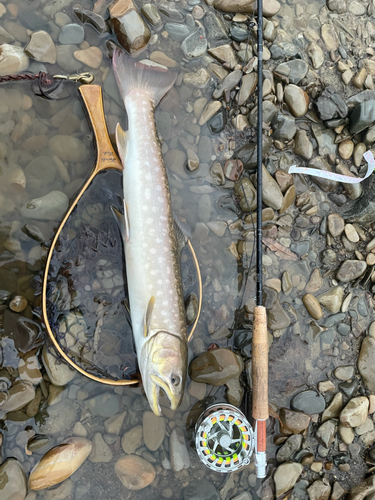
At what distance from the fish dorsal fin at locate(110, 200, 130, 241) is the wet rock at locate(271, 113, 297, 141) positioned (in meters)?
1.55

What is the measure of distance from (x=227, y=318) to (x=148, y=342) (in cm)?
82

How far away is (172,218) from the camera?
2.65 m

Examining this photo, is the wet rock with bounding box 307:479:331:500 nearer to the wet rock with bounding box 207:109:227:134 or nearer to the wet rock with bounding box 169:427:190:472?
the wet rock with bounding box 169:427:190:472

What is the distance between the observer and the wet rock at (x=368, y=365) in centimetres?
316

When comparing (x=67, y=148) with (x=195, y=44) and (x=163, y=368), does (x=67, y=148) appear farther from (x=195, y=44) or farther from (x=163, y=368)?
(x=163, y=368)

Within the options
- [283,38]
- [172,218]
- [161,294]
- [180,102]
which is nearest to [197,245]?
[172,218]

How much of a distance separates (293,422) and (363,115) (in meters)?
2.73

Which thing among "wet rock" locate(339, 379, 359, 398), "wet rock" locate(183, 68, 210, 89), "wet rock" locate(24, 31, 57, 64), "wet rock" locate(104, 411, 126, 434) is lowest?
"wet rock" locate(339, 379, 359, 398)

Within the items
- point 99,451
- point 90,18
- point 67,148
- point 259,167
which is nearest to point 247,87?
point 259,167

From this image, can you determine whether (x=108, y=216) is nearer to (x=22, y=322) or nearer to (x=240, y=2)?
(x=22, y=322)

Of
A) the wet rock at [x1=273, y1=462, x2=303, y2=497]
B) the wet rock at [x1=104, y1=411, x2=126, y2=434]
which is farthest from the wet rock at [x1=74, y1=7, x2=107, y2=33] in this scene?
the wet rock at [x1=273, y1=462, x2=303, y2=497]

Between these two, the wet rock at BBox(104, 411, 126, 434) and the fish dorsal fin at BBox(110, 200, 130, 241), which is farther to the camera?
the wet rock at BBox(104, 411, 126, 434)

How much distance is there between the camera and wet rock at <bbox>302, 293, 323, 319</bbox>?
10.2 feet

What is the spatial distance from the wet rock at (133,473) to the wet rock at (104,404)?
363 millimetres
